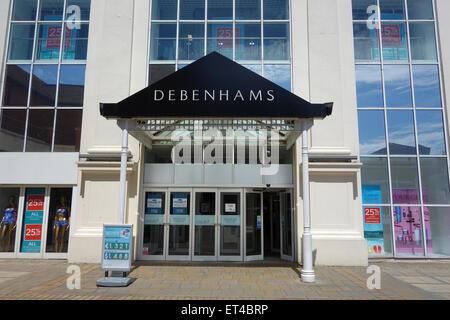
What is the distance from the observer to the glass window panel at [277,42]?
10602 millimetres

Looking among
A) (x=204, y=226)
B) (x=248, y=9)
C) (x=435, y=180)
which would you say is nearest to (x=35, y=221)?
(x=204, y=226)

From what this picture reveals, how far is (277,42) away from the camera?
10.7 meters

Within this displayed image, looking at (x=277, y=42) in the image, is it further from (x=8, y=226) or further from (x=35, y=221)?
(x=8, y=226)

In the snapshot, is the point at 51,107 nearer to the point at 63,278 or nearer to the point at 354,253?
the point at 63,278

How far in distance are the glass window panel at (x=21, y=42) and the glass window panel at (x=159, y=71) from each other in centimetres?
436

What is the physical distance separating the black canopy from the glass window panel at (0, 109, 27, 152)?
187 inches

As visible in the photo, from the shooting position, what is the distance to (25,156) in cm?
1012

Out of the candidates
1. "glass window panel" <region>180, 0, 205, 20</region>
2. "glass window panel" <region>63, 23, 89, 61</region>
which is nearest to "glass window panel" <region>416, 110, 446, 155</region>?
"glass window panel" <region>180, 0, 205, 20</region>

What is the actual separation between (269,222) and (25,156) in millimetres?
8401

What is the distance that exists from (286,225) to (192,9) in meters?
8.00

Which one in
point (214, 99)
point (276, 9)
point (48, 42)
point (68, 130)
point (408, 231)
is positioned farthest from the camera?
point (48, 42)

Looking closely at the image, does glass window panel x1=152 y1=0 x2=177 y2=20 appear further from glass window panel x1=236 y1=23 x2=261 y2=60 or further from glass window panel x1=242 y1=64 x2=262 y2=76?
glass window panel x1=242 y1=64 x2=262 y2=76

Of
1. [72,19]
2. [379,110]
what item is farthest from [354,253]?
[72,19]

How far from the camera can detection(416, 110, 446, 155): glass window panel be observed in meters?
10.2
